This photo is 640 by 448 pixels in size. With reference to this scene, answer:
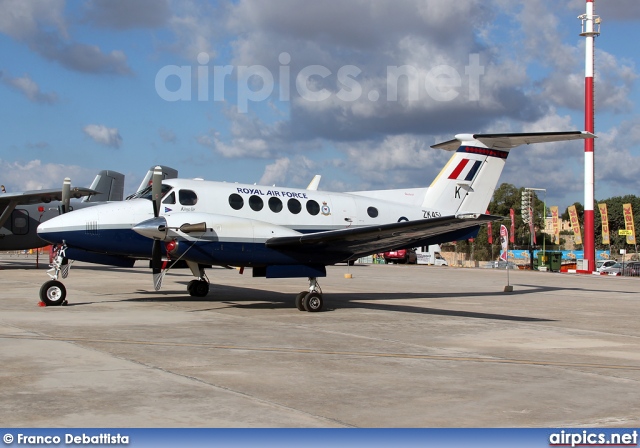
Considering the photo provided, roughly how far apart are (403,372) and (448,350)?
2.20 meters

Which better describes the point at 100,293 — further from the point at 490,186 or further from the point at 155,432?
the point at 155,432

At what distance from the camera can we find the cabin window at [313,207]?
59.8 ft

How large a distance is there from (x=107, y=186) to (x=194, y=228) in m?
34.9

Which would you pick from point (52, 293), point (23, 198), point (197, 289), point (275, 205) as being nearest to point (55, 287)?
point (52, 293)

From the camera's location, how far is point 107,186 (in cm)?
4772

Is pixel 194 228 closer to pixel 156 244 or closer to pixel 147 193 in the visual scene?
pixel 156 244

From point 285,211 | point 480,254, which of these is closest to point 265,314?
point 285,211

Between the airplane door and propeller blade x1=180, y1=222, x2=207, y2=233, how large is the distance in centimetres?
449

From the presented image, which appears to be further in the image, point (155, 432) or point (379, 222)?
point (379, 222)

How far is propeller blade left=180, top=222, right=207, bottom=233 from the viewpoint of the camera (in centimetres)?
1513

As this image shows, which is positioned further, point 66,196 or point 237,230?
point 66,196

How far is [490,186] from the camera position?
2100 centimetres

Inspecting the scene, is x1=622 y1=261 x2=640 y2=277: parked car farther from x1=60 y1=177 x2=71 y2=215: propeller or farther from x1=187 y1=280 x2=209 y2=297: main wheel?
x1=60 y1=177 x2=71 y2=215: propeller

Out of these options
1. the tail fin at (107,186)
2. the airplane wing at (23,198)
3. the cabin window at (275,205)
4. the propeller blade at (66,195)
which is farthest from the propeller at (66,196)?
the tail fin at (107,186)
